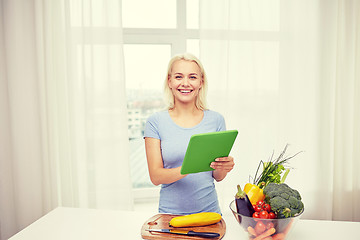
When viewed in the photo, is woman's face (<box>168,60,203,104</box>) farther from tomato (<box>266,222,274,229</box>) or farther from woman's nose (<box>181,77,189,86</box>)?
tomato (<box>266,222,274,229</box>)

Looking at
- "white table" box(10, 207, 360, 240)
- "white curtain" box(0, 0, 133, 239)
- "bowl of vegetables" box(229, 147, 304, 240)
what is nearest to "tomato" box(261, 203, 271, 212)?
"bowl of vegetables" box(229, 147, 304, 240)

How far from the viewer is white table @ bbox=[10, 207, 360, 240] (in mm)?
1181

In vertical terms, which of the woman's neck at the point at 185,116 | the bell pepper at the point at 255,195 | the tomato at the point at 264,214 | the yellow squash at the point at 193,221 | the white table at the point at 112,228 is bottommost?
the white table at the point at 112,228

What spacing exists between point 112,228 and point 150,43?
6.02 ft

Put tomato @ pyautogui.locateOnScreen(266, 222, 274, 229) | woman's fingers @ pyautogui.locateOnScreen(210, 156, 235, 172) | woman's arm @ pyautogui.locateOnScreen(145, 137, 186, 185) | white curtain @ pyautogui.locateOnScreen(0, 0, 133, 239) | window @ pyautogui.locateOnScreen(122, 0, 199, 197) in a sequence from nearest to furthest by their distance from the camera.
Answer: tomato @ pyautogui.locateOnScreen(266, 222, 274, 229), woman's fingers @ pyautogui.locateOnScreen(210, 156, 235, 172), woman's arm @ pyautogui.locateOnScreen(145, 137, 186, 185), white curtain @ pyautogui.locateOnScreen(0, 0, 133, 239), window @ pyautogui.locateOnScreen(122, 0, 199, 197)

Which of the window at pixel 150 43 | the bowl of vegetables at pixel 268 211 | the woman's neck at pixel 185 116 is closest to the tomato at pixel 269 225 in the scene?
the bowl of vegetables at pixel 268 211

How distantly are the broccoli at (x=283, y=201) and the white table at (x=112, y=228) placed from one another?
222mm

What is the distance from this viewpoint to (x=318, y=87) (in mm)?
2588

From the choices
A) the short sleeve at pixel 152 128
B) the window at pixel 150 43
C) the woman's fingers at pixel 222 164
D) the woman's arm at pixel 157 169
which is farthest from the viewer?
the window at pixel 150 43

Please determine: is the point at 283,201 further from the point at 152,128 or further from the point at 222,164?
the point at 152,128

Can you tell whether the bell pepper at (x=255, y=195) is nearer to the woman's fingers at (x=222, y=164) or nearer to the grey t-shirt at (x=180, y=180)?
the woman's fingers at (x=222, y=164)

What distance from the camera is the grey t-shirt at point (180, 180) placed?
154 cm

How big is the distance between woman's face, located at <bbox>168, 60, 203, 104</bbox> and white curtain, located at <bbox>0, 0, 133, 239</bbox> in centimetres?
106

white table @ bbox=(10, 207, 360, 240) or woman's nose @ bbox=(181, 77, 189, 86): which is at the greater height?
woman's nose @ bbox=(181, 77, 189, 86)
